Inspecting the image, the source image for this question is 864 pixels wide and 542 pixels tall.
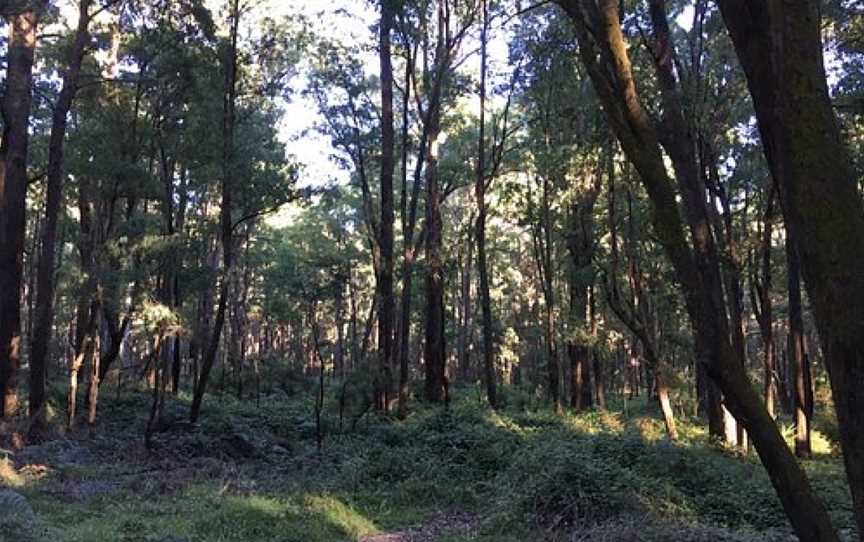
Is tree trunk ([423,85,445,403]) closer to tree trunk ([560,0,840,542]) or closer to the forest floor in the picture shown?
the forest floor

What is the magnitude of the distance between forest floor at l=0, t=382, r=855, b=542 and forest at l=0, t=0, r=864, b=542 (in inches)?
2.8

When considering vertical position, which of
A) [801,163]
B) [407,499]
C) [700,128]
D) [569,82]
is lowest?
[407,499]

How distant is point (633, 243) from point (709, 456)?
561 centimetres

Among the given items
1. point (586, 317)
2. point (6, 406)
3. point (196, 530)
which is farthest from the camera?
point (586, 317)

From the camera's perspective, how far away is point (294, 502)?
33.3ft

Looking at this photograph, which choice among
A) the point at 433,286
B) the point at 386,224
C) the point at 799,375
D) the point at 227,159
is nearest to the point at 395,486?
the point at 386,224

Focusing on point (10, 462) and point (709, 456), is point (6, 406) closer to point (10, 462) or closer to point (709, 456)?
point (10, 462)

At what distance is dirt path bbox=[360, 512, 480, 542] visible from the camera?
896 centimetres

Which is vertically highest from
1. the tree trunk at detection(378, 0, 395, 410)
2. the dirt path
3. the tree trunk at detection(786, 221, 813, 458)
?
the tree trunk at detection(378, 0, 395, 410)

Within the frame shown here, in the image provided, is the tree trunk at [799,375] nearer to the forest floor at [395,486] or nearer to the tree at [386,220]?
the forest floor at [395,486]

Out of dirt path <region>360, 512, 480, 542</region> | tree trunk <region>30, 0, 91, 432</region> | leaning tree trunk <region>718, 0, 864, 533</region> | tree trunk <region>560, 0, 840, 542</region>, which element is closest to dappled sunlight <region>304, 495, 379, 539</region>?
dirt path <region>360, 512, 480, 542</region>

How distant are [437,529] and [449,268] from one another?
2320 centimetres

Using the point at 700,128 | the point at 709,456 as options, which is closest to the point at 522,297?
the point at 700,128

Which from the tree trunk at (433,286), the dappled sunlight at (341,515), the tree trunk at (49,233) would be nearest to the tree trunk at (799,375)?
the tree trunk at (433,286)
